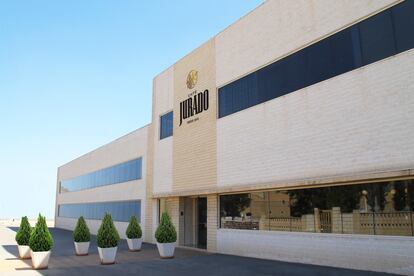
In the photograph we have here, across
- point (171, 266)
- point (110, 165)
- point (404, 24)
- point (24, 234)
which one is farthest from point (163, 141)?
point (404, 24)

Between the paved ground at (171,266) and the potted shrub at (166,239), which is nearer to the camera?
the paved ground at (171,266)

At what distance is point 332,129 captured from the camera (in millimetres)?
14602

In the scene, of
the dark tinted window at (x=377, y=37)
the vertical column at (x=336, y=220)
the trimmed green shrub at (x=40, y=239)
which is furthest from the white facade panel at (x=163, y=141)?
the dark tinted window at (x=377, y=37)

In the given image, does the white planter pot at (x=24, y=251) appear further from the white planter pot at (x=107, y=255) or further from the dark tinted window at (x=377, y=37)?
the dark tinted window at (x=377, y=37)

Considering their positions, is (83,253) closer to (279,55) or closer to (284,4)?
(279,55)

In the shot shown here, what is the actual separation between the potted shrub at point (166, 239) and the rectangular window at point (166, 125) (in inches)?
317

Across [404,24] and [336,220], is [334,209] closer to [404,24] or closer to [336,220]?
[336,220]

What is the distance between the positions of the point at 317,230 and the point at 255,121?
569 centimetres

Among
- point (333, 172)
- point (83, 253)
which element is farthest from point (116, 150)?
point (333, 172)

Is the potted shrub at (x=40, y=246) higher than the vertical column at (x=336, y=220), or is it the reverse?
the vertical column at (x=336, y=220)

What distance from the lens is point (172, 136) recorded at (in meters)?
25.9

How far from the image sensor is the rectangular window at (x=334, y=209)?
41.1 feet

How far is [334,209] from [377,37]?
5979 mm

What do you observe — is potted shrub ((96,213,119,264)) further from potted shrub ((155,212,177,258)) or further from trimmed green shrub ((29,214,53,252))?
potted shrub ((155,212,177,258))
